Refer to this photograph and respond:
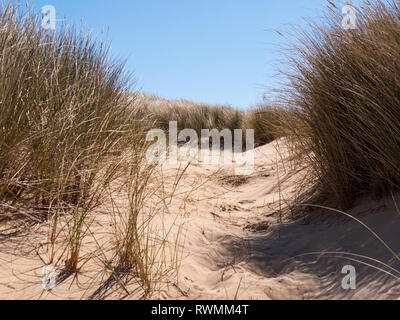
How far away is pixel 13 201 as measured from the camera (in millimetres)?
2438

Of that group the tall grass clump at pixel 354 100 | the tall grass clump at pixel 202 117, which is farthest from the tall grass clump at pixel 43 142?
the tall grass clump at pixel 202 117

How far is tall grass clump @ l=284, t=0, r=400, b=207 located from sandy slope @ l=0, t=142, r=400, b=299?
0.22 m

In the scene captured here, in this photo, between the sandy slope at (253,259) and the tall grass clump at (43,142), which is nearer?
the sandy slope at (253,259)

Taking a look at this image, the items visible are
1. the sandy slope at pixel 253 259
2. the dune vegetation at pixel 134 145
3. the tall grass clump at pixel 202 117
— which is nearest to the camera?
the sandy slope at pixel 253 259

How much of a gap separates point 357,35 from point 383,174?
3.29 feet

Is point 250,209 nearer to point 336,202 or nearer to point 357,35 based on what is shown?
point 336,202

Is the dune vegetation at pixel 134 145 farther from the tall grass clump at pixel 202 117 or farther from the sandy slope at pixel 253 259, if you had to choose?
the tall grass clump at pixel 202 117

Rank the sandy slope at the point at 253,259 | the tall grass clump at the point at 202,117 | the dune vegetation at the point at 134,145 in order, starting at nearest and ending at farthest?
the sandy slope at the point at 253,259, the dune vegetation at the point at 134,145, the tall grass clump at the point at 202,117

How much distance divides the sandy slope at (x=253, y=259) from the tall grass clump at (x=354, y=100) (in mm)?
220

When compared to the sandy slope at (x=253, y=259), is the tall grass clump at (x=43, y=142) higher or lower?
higher

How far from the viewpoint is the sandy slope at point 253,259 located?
6.08 ft

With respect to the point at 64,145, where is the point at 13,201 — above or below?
below

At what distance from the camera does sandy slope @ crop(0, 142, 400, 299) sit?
185 centimetres
